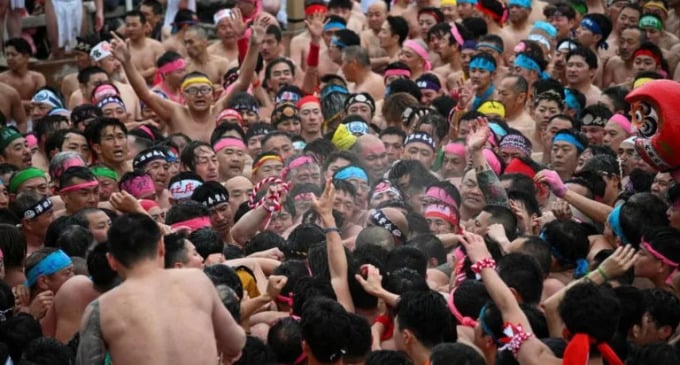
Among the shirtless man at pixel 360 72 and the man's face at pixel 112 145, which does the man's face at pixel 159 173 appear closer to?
the man's face at pixel 112 145

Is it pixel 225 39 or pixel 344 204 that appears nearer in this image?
pixel 344 204

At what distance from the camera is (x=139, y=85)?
39.9 ft

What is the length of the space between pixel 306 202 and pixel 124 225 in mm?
Result: 4137

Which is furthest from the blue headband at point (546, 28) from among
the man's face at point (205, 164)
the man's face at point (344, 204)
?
the man's face at point (344, 204)

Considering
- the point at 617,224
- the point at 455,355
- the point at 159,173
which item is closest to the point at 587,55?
the point at 159,173

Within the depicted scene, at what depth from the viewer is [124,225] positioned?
19.9 feet

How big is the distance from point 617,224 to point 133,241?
10.7 ft

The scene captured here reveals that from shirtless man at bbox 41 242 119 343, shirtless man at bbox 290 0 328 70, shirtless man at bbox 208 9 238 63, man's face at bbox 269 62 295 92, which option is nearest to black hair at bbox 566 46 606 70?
man's face at bbox 269 62 295 92

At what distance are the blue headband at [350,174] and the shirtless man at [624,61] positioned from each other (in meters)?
4.10

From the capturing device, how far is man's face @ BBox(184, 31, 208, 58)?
14430 mm

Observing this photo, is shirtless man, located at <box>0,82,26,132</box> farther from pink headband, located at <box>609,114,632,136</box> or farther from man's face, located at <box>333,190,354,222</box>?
pink headband, located at <box>609,114,632,136</box>

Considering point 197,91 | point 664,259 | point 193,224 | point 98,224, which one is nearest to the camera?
point 664,259

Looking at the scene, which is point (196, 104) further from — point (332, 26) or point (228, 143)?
point (332, 26)

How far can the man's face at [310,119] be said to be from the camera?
40.3 feet
